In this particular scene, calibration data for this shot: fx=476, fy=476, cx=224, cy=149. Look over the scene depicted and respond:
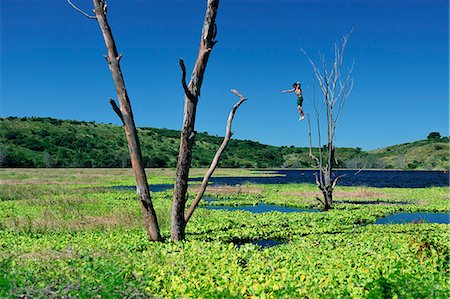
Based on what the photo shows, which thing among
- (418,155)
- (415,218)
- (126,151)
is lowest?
(415,218)

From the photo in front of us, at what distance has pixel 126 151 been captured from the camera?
12362cm

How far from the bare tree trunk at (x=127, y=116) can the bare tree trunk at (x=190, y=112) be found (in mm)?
783

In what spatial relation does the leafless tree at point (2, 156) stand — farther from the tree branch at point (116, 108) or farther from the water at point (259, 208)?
the tree branch at point (116, 108)

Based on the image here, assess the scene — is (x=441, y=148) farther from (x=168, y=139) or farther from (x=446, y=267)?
(x=446, y=267)

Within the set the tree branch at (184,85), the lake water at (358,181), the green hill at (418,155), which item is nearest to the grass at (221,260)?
the tree branch at (184,85)

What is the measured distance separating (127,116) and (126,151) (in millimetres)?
110378

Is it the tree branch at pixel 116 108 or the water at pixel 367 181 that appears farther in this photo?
the water at pixel 367 181

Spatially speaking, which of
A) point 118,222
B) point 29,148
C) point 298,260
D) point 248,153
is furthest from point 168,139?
point 298,260

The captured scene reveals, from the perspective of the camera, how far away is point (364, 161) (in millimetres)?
155250

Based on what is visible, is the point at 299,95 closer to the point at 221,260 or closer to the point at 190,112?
the point at 190,112

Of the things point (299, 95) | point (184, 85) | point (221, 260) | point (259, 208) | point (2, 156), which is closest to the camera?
point (221, 260)

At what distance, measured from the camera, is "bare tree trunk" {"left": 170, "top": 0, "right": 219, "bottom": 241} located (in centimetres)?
1536

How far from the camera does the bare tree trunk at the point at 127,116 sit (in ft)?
51.0

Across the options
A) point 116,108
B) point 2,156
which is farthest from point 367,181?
Result: point 2,156
